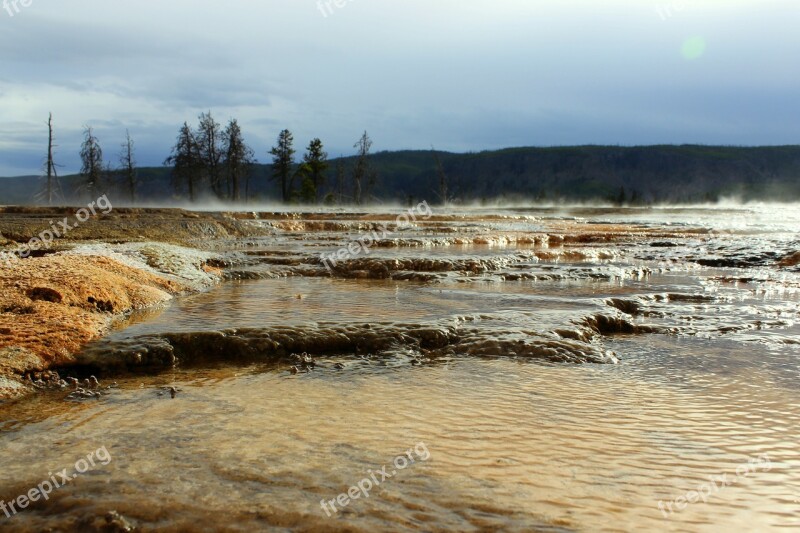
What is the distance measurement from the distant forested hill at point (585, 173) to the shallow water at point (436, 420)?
345 ft

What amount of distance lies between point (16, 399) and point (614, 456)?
2.73 metres

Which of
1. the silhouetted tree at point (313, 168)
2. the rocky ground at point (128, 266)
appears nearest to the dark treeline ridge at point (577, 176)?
the silhouetted tree at point (313, 168)

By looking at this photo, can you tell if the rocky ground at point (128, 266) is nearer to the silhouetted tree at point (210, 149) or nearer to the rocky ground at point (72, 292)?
the rocky ground at point (72, 292)

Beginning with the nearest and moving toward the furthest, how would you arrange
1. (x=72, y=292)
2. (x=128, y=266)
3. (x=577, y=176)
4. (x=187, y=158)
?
(x=72, y=292)
(x=128, y=266)
(x=187, y=158)
(x=577, y=176)

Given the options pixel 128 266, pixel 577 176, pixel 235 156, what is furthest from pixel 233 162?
pixel 577 176

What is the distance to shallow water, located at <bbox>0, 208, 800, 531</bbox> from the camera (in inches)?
78.7

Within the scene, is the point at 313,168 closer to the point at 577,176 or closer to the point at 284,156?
the point at 284,156

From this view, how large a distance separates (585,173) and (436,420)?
5397 inches

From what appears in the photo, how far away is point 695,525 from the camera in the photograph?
192cm

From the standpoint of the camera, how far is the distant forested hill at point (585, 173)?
119581mm

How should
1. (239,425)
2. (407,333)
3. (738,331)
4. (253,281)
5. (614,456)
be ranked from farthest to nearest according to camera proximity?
(253,281)
(738,331)
(407,333)
(239,425)
(614,456)

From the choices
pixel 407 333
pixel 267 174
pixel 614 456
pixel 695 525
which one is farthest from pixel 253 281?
pixel 267 174

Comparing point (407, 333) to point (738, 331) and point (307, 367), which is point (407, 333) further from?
point (738, 331)

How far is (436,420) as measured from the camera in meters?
2.82
